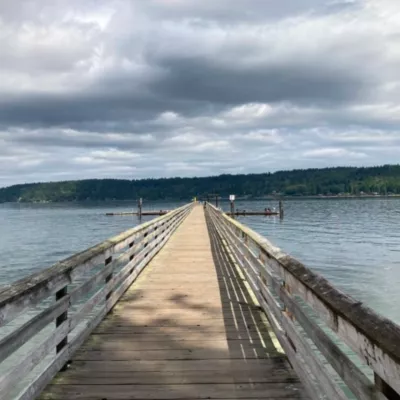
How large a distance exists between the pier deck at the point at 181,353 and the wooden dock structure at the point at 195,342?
1cm

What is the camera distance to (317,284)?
3.36m

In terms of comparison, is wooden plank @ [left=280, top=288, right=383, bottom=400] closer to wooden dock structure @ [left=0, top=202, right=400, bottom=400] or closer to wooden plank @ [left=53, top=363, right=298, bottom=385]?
wooden dock structure @ [left=0, top=202, right=400, bottom=400]

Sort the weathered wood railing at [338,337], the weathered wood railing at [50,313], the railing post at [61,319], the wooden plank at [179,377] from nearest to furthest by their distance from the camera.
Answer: the weathered wood railing at [338,337] → the weathered wood railing at [50,313] → the wooden plank at [179,377] → the railing post at [61,319]

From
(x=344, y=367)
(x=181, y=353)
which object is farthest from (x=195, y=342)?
(x=344, y=367)

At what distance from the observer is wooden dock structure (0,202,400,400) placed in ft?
8.50

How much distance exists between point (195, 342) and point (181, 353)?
42 centimetres

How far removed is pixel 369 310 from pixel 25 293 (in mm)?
2537

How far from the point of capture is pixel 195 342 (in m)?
5.36

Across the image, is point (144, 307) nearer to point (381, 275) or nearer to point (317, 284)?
point (317, 284)

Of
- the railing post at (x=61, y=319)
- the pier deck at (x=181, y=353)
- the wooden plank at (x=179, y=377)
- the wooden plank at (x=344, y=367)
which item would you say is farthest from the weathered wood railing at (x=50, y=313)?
the wooden plank at (x=344, y=367)

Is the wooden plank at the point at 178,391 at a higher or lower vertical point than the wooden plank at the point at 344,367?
lower

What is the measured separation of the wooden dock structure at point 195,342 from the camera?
259 cm

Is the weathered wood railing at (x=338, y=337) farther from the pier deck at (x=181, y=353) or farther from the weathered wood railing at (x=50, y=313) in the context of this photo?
the weathered wood railing at (x=50, y=313)

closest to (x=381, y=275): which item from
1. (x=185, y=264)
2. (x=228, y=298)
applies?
(x=185, y=264)
